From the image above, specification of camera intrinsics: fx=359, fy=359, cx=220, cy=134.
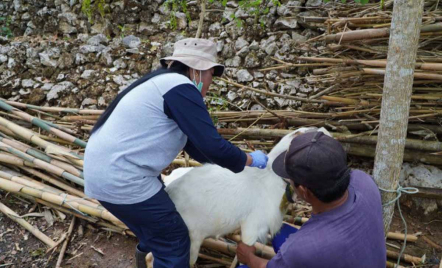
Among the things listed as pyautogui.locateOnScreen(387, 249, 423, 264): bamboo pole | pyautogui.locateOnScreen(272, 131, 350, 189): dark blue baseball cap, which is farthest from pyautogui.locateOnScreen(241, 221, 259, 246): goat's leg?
pyautogui.locateOnScreen(387, 249, 423, 264): bamboo pole

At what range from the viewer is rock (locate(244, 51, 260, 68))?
4867 millimetres

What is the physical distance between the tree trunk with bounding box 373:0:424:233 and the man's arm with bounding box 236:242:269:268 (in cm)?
83

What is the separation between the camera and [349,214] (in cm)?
156

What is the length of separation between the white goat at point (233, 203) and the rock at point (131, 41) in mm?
3674

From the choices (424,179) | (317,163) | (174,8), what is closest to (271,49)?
(174,8)

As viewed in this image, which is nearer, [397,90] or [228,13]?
[397,90]

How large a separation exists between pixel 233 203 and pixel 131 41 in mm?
4027

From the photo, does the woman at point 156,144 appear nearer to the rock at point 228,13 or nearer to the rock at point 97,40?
the rock at point 228,13

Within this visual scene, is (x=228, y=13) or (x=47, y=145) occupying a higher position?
(x=228, y=13)

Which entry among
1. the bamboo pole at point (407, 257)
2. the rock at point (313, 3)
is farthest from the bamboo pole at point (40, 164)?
the rock at point (313, 3)

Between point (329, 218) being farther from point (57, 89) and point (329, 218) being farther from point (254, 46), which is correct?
point (57, 89)

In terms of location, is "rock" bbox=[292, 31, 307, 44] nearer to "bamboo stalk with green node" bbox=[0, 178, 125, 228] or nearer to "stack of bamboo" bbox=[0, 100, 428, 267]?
"stack of bamboo" bbox=[0, 100, 428, 267]

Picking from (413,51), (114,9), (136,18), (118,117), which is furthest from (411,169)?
(114,9)

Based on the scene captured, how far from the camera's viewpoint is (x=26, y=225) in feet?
11.5
